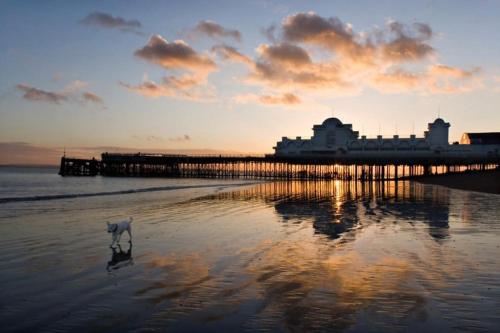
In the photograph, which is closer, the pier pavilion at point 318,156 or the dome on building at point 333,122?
the pier pavilion at point 318,156

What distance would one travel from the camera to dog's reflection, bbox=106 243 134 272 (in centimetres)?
866

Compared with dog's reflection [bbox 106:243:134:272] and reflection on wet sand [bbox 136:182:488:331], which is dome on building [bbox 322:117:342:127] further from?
dog's reflection [bbox 106:243:134:272]

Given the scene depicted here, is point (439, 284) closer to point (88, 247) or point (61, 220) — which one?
point (88, 247)

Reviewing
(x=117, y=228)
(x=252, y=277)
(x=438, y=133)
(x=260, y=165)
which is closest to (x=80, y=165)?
(x=260, y=165)

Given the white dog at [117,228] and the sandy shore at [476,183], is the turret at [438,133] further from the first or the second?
the white dog at [117,228]

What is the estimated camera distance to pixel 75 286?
23.5ft

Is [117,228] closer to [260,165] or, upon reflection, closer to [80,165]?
[260,165]

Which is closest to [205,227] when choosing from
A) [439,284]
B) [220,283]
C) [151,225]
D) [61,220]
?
[151,225]

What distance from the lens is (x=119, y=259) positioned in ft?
30.7

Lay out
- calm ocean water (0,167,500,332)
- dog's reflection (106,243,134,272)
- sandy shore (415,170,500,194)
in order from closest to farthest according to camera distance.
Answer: calm ocean water (0,167,500,332)
dog's reflection (106,243,134,272)
sandy shore (415,170,500,194)

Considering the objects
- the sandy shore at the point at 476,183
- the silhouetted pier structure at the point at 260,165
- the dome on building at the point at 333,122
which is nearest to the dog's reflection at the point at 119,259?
the sandy shore at the point at 476,183

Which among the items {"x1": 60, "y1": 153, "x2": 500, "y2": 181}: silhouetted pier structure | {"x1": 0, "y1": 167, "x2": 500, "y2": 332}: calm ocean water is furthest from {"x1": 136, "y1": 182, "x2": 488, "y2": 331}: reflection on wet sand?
{"x1": 60, "y1": 153, "x2": 500, "y2": 181}: silhouetted pier structure

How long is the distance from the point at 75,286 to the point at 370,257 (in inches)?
239

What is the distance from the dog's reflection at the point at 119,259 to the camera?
8.66 meters
